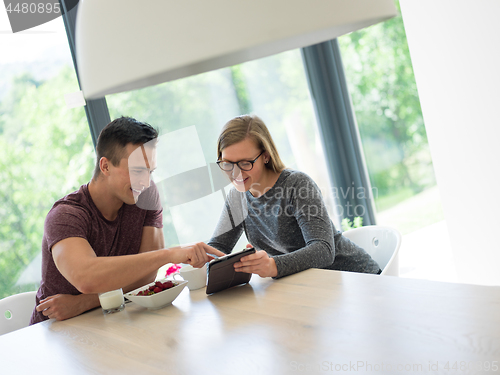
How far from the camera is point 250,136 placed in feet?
5.61

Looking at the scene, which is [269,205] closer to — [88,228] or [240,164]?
[240,164]

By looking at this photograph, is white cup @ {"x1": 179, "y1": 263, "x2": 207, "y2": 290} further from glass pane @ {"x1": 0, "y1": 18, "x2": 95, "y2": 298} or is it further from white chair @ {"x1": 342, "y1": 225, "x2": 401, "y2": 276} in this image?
glass pane @ {"x1": 0, "y1": 18, "x2": 95, "y2": 298}

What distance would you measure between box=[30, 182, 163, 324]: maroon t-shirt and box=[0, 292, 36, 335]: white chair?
21cm

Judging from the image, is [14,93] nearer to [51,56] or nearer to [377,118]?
[51,56]

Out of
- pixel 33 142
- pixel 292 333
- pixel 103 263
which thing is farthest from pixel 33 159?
pixel 292 333

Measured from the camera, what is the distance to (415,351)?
0.79 meters

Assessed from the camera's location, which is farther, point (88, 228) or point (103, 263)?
point (88, 228)

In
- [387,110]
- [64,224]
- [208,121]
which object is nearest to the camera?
[64,224]

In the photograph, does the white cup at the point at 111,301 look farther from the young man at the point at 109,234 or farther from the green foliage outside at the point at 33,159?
the green foliage outside at the point at 33,159

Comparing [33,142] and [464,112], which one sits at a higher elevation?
[33,142]

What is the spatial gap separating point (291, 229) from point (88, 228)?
0.74 m

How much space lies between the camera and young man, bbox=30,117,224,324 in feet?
4.64

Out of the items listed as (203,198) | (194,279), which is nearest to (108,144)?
(203,198)

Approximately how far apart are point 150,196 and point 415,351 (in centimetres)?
123
